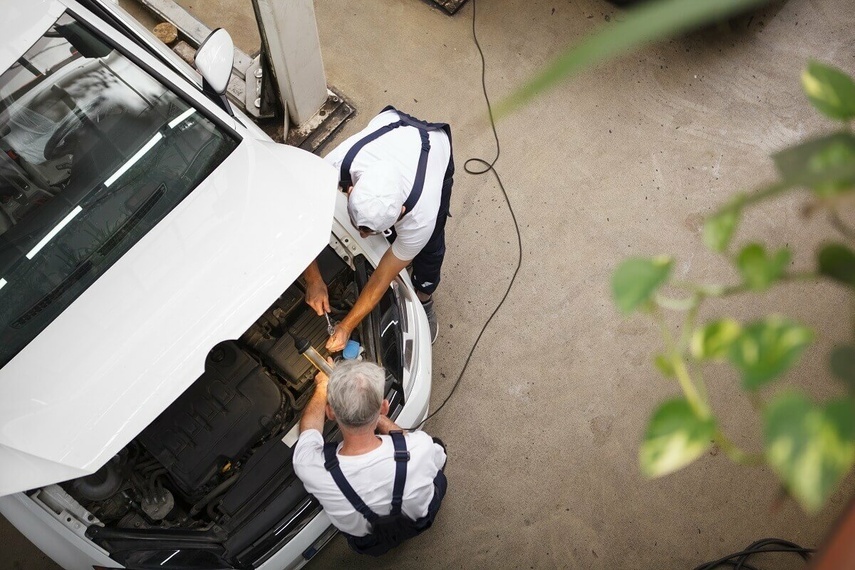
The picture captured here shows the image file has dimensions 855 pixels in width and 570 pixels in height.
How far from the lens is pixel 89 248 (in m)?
2.21

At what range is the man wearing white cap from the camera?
235cm

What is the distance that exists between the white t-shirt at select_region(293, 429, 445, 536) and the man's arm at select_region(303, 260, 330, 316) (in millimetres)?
483

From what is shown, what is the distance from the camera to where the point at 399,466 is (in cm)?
224

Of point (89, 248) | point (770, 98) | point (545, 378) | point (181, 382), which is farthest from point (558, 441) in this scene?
point (770, 98)

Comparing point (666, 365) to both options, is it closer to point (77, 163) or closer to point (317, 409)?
point (317, 409)

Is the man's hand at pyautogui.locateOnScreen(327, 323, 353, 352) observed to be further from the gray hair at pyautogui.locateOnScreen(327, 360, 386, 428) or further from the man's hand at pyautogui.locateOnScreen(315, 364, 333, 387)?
the gray hair at pyautogui.locateOnScreen(327, 360, 386, 428)

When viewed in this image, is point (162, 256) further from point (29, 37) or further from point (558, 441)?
point (558, 441)

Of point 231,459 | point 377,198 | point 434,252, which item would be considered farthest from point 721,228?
point 434,252

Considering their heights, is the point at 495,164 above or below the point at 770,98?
above

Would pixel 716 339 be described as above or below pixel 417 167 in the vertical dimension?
above

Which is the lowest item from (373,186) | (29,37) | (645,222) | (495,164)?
(645,222)

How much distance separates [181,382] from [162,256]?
436 millimetres

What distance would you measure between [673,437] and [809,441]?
143mm

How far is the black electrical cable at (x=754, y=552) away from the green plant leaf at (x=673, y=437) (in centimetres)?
258
